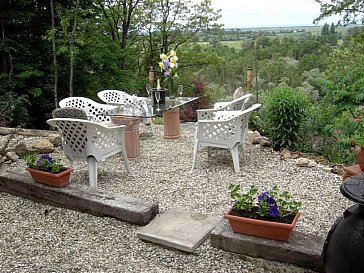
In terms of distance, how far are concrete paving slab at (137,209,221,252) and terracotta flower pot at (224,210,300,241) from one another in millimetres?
305

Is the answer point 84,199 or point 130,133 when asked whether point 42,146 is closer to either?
point 130,133

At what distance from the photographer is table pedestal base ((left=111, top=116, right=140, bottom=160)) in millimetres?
4199

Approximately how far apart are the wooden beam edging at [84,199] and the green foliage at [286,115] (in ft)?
6.80

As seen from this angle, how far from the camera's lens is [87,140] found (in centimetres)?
331

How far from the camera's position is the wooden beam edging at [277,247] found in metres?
1.95

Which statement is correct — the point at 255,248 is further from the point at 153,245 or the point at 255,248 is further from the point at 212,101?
the point at 212,101

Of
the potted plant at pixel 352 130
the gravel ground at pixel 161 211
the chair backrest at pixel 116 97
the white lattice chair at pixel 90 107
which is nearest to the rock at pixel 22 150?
the gravel ground at pixel 161 211

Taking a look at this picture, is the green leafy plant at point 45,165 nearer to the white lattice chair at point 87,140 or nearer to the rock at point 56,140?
the white lattice chair at point 87,140

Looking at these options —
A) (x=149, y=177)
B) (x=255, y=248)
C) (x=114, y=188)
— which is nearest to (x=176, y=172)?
(x=149, y=177)

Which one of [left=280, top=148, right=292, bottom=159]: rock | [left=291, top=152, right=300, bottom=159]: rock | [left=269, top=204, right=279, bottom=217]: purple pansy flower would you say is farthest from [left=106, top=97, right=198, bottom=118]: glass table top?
[left=269, top=204, right=279, bottom=217]: purple pansy flower

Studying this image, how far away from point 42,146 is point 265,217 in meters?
3.19

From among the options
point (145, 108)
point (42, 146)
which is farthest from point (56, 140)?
point (145, 108)

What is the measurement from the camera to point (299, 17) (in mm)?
8789

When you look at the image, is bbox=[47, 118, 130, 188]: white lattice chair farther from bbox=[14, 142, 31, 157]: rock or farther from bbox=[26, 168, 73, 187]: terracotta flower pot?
bbox=[14, 142, 31, 157]: rock
